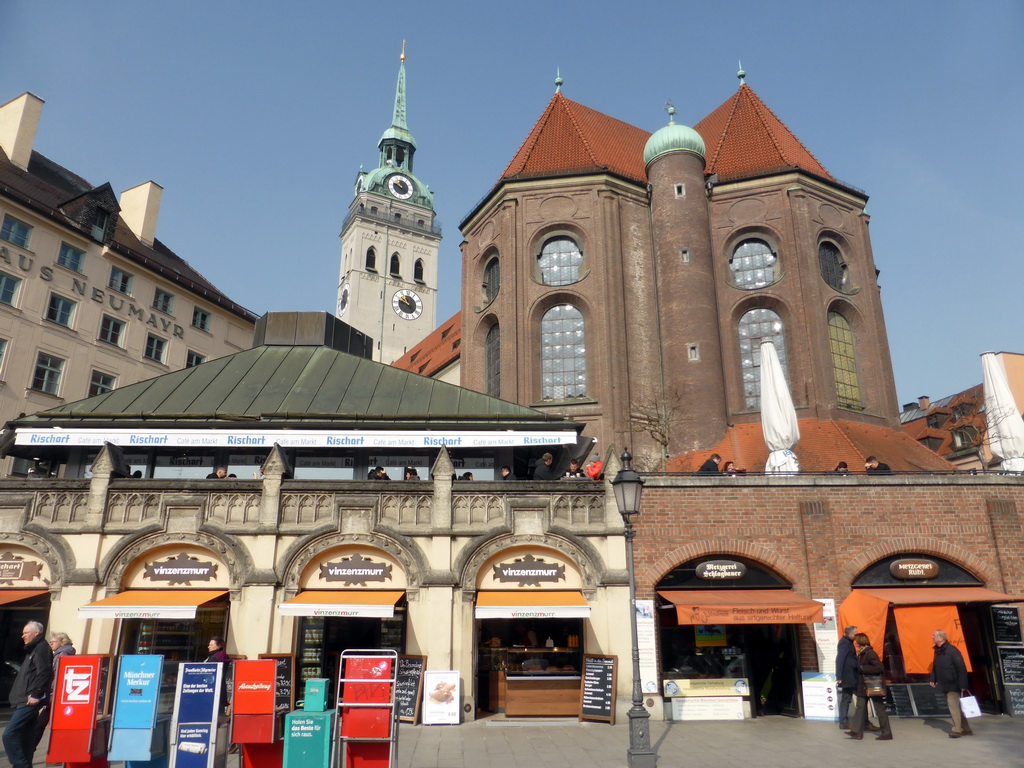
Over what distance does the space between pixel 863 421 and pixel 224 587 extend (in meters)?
24.7

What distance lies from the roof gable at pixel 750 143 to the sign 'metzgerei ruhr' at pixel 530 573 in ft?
78.8

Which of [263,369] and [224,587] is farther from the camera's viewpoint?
[263,369]

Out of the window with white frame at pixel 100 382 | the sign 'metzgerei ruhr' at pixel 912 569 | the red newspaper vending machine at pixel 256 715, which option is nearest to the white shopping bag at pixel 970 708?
the sign 'metzgerei ruhr' at pixel 912 569

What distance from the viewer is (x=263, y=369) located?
22.1 meters

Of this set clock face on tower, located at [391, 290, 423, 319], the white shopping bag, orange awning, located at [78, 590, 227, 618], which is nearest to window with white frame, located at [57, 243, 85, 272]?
orange awning, located at [78, 590, 227, 618]

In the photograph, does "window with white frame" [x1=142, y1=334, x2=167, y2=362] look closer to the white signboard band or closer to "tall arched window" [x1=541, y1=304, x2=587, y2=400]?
"tall arched window" [x1=541, y1=304, x2=587, y2=400]

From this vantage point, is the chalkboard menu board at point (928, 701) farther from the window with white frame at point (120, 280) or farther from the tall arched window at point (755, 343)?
the window with white frame at point (120, 280)

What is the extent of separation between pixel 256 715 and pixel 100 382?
3079 cm

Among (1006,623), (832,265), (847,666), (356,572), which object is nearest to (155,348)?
(356,572)

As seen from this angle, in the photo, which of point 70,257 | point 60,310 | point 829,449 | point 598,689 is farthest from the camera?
point 70,257

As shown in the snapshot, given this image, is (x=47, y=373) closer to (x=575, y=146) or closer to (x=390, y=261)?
(x=575, y=146)

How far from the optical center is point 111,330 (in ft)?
120

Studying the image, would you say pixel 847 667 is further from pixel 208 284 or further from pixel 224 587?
pixel 208 284

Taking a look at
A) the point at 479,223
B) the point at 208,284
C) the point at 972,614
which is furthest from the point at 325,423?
the point at 208,284
